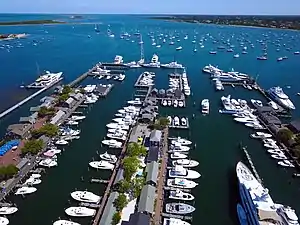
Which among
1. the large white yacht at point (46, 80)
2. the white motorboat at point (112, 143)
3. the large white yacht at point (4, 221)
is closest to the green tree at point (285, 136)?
the white motorboat at point (112, 143)

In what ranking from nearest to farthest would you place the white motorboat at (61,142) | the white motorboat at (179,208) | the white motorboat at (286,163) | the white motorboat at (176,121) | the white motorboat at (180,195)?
the white motorboat at (179,208), the white motorboat at (180,195), the white motorboat at (286,163), the white motorboat at (61,142), the white motorboat at (176,121)

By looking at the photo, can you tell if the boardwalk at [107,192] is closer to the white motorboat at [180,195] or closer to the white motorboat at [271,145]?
the white motorboat at [180,195]

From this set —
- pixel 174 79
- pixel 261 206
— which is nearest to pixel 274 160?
pixel 261 206

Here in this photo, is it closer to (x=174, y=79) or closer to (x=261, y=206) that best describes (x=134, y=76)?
(x=174, y=79)

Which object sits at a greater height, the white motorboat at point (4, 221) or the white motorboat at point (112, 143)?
the white motorboat at point (112, 143)

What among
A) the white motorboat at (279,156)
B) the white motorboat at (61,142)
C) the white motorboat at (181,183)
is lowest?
the white motorboat at (181,183)

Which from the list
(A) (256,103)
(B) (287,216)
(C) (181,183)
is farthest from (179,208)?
(A) (256,103)

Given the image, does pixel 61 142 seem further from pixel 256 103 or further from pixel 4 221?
pixel 256 103
